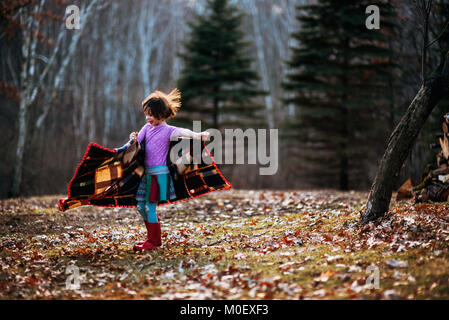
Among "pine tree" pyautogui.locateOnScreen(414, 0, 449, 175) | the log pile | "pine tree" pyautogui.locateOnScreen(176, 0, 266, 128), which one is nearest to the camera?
the log pile

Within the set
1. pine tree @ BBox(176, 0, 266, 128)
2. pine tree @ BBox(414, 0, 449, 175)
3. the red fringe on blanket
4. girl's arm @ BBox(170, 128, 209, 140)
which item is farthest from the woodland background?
the red fringe on blanket

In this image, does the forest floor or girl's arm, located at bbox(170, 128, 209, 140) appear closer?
the forest floor

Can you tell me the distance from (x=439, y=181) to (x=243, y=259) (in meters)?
4.36

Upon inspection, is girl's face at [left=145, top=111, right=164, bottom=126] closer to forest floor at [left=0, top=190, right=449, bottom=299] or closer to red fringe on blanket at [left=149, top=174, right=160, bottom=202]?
red fringe on blanket at [left=149, top=174, right=160, bottom=202]

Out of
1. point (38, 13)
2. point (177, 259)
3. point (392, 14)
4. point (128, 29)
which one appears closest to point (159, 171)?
point (177, 259)

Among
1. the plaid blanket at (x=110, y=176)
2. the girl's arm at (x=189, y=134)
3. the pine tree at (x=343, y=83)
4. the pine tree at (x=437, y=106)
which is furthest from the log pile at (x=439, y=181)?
the pine tree at (x=343, y=83)

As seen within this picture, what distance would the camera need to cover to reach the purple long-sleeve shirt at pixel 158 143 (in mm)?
6141

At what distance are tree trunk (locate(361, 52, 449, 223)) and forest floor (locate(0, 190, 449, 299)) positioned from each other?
0.88 feet

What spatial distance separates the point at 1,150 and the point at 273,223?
16.7 metres

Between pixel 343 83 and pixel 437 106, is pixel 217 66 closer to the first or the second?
pixel 343 83

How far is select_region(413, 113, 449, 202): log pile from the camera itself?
293 inches

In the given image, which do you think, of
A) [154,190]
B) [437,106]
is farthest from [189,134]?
[437,106]

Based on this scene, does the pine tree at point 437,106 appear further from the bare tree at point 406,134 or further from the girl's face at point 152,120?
the girl's face at point 152,120
